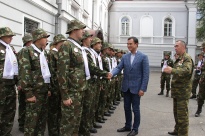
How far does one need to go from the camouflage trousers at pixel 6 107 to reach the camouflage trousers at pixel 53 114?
73 centimetres

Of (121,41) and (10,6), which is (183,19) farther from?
(10,6)

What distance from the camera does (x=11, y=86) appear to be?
4.89 m

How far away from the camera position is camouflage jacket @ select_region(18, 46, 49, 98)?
4.06m

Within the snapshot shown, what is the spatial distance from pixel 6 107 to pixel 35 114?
978mm

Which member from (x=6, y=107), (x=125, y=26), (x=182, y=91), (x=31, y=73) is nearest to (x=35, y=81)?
(x=31, y=73)

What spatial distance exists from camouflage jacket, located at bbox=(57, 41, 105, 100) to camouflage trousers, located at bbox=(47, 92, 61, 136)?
1.00 metres

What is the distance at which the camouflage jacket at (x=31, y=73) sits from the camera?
13.3 feet

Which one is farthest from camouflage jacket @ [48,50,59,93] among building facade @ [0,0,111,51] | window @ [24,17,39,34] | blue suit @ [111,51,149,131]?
window @ [24,17,39,34]

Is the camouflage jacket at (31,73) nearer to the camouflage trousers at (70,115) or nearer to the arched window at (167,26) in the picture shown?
the camouflage trousers at (70,115)

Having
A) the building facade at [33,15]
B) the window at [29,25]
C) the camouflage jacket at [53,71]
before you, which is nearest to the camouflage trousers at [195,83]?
the building facade at [33,15]

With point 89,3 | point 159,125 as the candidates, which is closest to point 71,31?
A: point 159,125

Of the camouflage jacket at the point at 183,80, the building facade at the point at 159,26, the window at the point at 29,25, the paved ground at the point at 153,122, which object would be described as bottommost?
the paved ground at the point at 153,122

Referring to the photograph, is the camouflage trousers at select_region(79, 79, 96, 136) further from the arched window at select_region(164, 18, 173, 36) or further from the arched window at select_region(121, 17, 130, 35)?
the arched window at select_region(164, 18, 173, 36)

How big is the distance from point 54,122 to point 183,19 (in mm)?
25869
